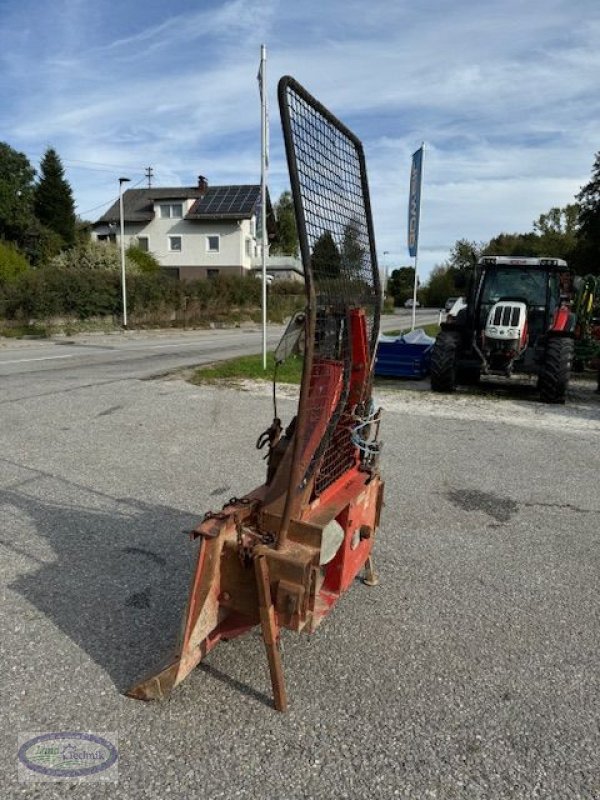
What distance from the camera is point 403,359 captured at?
1252cm

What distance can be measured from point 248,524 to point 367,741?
0.93 m

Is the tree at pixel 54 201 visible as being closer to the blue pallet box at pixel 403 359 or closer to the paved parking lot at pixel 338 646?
the blue pallet box at pixel 403 359

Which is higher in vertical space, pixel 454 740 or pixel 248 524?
pixel 248 524

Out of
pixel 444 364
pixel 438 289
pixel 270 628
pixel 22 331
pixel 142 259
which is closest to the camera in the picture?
pixel 270 628

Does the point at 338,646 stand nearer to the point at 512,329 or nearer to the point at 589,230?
the point at 512,329

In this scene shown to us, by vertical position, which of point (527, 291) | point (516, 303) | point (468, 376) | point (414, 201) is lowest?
point (468, 376)

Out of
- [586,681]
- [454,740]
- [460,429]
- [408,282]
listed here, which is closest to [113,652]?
[454,740]

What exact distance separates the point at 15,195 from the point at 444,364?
45.5 m

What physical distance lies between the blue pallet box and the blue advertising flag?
409 centimetres

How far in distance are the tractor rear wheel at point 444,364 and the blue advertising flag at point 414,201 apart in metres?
5.86

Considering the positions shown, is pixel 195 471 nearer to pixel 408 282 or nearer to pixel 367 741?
pixel 367 741

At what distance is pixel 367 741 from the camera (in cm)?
227

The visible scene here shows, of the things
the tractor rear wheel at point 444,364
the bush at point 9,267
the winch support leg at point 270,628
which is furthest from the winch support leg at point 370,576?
the bush at point 9,267

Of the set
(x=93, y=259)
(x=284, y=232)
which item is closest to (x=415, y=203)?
(x=93, y=259)
